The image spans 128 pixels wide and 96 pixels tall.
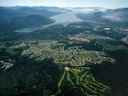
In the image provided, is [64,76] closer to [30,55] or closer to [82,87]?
[82,87]

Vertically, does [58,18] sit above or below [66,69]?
below

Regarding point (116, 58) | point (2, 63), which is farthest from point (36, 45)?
point (116, 58)

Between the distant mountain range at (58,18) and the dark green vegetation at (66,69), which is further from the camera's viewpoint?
the distant mountain range at (58,18)

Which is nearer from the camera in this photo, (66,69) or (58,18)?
(66,69)

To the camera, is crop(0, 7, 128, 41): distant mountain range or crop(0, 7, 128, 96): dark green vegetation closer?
crop(0, 7, 128, 96): dark green vegetation

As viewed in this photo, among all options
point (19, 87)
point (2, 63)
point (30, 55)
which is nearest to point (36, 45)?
point (30, 55)

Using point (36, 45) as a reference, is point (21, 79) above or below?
above

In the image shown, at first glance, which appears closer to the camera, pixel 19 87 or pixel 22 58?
pixel 19 87

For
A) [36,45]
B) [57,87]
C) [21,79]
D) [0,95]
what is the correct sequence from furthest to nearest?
1. [36,45]
2. [21,79]
3. [57,87]
4. [0,95]

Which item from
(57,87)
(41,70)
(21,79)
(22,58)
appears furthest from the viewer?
(22,58)

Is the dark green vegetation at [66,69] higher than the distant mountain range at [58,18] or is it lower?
higher

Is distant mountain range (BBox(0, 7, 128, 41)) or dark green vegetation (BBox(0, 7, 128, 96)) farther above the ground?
dark green vegetation (BBox(0, 7, 128, 96))
